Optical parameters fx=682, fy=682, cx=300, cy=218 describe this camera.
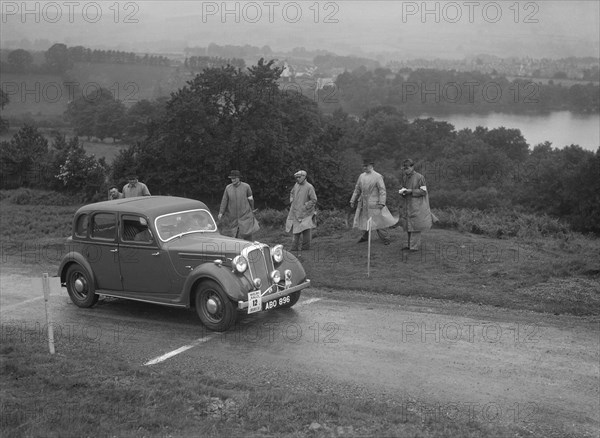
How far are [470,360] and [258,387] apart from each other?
114 inches

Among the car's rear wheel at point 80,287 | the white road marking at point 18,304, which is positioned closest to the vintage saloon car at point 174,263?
the car's rear wheel at point 80,287

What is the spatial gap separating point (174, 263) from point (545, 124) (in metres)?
64.9

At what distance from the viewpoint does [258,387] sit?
832 centimetres

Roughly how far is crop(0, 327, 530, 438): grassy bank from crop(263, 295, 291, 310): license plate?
2.10 metres

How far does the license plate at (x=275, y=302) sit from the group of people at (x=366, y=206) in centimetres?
354

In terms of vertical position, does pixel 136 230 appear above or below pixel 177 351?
above

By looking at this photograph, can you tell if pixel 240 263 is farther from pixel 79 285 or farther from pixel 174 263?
pixel 79 285

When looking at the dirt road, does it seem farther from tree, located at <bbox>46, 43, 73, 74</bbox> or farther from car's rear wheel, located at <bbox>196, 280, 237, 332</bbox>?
tree, located at <bbox>46, 43, 73, 74</bbox>

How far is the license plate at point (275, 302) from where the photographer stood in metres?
10.9

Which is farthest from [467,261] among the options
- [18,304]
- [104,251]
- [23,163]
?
[23,163]

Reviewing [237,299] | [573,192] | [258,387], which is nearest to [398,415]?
[258,387]

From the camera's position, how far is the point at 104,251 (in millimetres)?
12336

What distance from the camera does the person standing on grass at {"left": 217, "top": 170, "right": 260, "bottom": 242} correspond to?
14.8 meters

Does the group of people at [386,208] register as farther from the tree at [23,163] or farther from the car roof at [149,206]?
the tree at [23,163]
